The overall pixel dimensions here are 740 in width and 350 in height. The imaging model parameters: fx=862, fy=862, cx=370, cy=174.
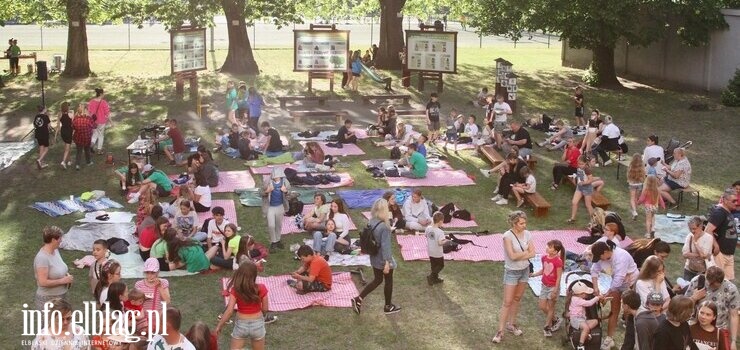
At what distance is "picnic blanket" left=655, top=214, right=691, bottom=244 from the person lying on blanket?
676 cm

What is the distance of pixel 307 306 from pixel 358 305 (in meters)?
0.80

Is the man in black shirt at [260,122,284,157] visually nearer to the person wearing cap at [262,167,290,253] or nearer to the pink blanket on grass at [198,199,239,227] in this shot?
the pink blanket on grass at [198,199,239,227]

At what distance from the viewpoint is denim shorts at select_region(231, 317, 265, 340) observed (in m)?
10.0

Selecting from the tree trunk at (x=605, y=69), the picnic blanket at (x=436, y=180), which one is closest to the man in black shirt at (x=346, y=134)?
the picnic blanket at (x=436, y=180)

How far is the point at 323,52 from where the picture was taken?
33.1 meters

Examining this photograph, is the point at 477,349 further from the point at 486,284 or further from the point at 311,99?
the point at 311,99

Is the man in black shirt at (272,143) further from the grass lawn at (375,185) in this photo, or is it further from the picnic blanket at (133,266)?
the picnic blanket at (133,266)

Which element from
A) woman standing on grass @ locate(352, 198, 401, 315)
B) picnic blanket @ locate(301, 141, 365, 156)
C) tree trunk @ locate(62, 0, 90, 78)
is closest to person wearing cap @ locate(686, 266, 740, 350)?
woman standing on grass @ locate(352, 198, 401, 315)

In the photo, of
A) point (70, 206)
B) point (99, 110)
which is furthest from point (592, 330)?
point (99, 110)

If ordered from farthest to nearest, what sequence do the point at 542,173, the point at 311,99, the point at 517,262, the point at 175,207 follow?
the point at 311,99
the point at 542,173
the point at 175,207
the point at 517,262

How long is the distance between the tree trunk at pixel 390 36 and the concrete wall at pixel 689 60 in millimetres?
10137

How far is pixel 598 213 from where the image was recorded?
53.2 ft

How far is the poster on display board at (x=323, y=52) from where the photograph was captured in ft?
108

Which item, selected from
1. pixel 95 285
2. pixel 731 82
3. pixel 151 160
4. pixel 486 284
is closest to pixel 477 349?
pixel 486 284
